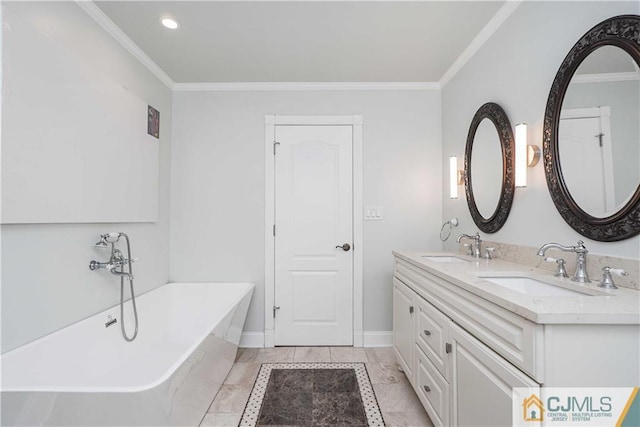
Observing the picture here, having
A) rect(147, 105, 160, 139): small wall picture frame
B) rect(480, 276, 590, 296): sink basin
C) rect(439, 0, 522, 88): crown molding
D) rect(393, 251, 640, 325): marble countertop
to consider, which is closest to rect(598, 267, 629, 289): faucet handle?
rect(393, 251, 640, 325): marble countertop

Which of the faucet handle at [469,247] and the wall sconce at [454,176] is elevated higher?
the wall sconce at [454,176]

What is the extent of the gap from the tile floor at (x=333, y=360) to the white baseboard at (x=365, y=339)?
0.16 ft

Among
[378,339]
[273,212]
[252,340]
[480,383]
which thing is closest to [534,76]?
[480,383]

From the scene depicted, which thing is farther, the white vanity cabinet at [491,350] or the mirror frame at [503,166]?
the mirror frame at [503,166]

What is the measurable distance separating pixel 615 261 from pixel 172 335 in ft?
8.55

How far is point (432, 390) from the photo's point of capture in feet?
4.98

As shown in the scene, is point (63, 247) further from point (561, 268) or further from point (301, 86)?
point (561, 268)

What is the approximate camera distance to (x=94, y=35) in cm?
174

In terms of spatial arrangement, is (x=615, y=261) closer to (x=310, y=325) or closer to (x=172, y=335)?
(x=310, y=325)

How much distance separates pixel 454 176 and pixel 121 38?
8.71 feet

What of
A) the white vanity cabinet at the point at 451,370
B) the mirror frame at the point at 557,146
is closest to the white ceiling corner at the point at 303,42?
the mirror frame at the point at 557,146

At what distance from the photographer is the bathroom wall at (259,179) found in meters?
2.64

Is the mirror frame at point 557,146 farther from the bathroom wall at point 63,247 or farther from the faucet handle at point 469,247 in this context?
the bathroom wall at point 63,247

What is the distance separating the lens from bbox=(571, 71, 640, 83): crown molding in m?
1.04
